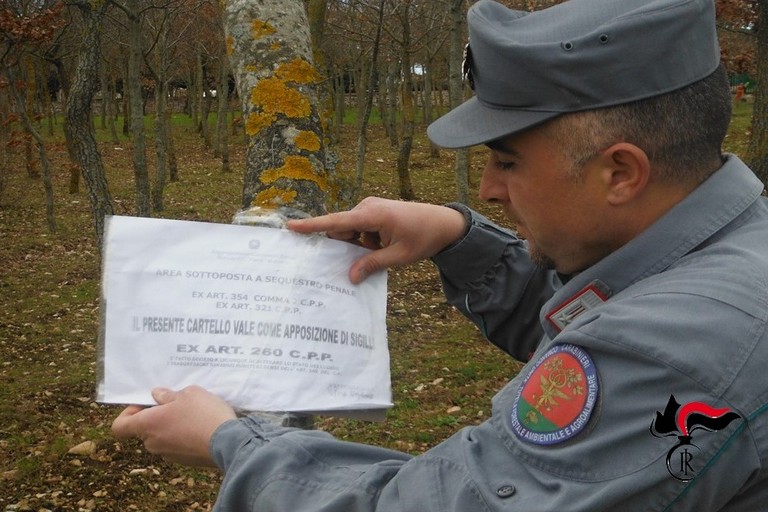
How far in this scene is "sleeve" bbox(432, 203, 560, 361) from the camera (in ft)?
6.96

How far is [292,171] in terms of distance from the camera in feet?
7.43

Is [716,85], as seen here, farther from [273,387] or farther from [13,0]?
[13,0]

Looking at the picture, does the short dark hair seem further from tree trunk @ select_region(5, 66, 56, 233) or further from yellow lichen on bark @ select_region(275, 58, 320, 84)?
tree trunk @ select_region(5, 66, 56, 233)

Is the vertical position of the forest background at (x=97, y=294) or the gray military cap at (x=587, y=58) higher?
the gray military cap at (x=587, y=58)

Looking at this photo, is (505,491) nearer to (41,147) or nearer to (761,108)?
(761,108)

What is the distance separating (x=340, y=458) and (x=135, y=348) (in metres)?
0.56

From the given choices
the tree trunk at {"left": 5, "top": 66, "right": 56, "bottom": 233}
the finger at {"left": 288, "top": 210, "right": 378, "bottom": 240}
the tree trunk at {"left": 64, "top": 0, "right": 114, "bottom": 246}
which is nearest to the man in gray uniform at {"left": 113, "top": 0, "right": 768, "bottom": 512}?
the finger at {"left": 288, "top": 210, "right": 378, "bottom": 240}

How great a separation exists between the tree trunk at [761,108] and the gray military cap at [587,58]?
266 inches

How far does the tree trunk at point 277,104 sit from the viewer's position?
2266 mm

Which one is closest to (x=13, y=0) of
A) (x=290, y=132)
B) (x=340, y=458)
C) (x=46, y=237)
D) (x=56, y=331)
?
(x=46, y=237)

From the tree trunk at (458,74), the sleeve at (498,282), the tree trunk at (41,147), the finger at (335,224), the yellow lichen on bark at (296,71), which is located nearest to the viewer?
the finger at (335,224)

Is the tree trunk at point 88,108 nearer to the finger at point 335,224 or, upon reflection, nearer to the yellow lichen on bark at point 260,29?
the yellow lichen on bark at point 260,29

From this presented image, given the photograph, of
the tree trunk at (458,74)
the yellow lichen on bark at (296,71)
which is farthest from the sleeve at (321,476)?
the tree trunk at (458,74)

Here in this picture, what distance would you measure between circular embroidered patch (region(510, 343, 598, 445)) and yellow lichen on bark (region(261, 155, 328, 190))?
3.98 ft
